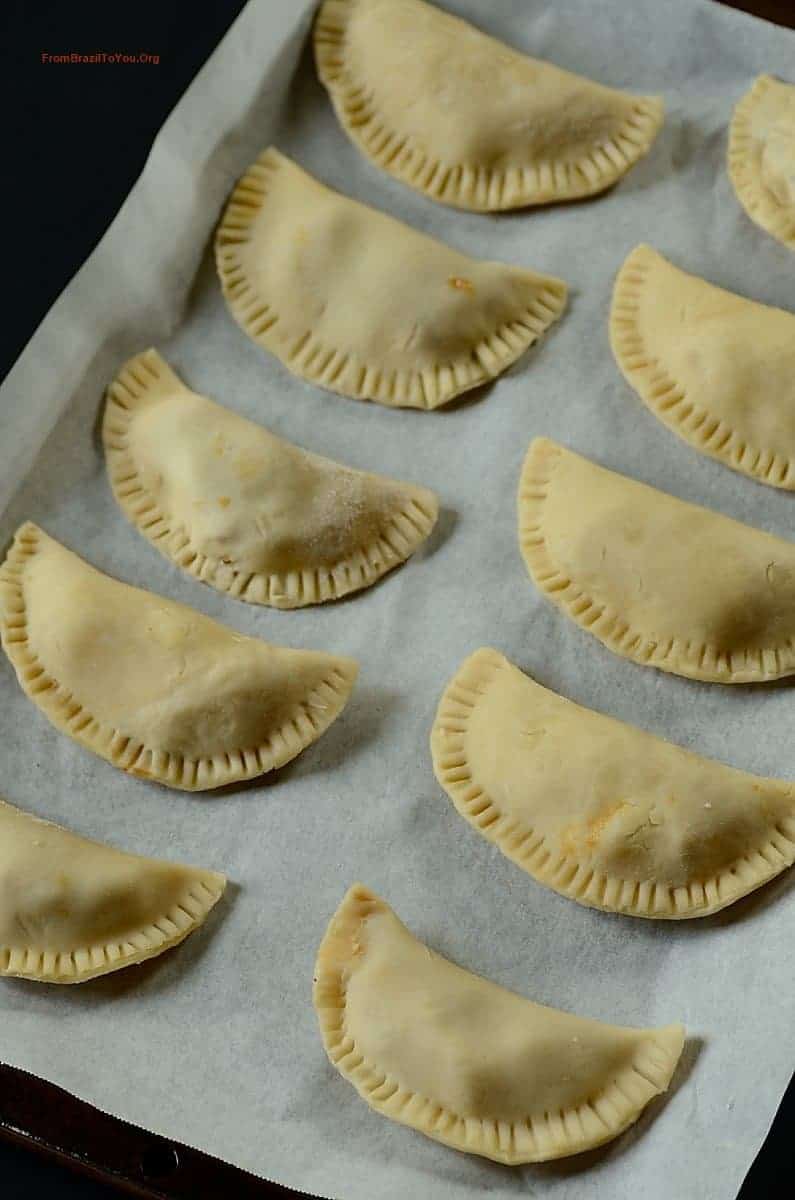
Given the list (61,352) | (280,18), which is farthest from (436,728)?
(280,18)

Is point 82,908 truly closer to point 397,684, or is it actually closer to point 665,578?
point 397,684

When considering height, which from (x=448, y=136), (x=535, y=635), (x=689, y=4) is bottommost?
(x=535, y=635)

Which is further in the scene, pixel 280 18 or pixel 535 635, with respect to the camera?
pixel 280 18

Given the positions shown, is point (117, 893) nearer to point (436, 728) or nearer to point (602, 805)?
point (436, 728)

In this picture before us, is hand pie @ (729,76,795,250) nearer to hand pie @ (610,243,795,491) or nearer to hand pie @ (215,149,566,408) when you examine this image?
hand pie @ (610,243,795,491)

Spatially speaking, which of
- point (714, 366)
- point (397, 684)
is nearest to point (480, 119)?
point (714, 366)

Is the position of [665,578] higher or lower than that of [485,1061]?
higher

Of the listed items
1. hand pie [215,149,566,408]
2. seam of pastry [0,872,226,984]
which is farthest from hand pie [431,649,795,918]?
hand pie [215,149,566,408]
